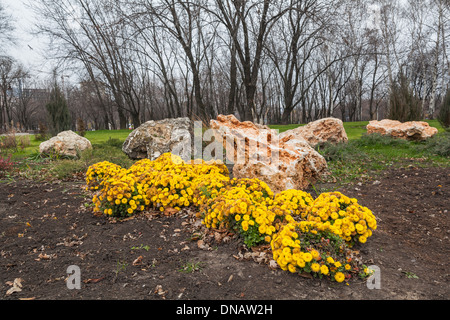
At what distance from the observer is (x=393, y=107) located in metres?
11.7

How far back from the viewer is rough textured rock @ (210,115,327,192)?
14.1 ft

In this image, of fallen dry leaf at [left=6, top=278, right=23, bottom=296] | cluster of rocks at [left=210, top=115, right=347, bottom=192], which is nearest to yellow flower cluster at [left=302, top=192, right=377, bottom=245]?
cluster of rocks at [left=210, top=115, right=347, bottom=192]

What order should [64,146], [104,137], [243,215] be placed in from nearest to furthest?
1. [243,215]
2. [64,146]
3. [104,137]

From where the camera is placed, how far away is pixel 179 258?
8.08 feet

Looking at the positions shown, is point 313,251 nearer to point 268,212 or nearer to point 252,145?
point 268,212

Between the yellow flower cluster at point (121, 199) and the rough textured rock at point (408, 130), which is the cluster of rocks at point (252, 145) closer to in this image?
the rough textured rock at point (408, 130)

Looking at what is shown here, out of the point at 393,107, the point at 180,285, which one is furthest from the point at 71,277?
the point at 393,107

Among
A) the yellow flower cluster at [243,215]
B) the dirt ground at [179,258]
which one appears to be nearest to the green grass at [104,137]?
the dirt ground at [179,258]

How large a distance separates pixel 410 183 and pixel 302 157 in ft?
6.82

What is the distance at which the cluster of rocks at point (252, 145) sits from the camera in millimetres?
4383

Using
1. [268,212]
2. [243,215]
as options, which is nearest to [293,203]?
[268,212]

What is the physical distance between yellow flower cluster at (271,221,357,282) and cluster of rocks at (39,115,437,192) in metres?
1.90

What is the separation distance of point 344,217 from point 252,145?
248 cm
